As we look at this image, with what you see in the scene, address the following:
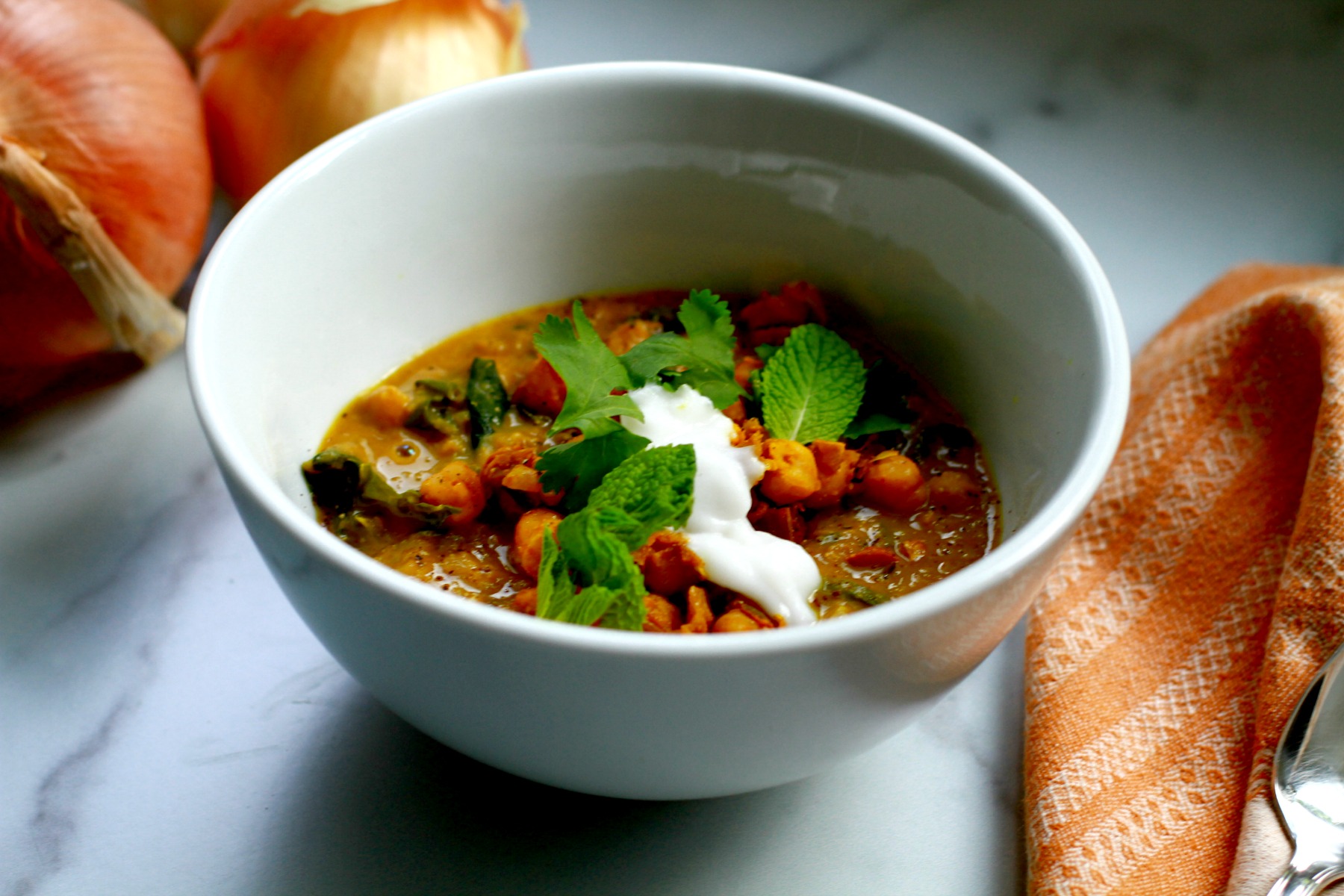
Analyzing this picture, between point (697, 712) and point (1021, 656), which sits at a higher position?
point (697, 712)

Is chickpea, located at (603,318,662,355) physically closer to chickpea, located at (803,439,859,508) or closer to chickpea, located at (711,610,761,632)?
chickpea, located at (803,439,859,508)

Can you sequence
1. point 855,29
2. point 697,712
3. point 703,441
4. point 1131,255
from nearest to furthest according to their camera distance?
point 697,712 → point 703,441 → point 1131,255 → point 855,29

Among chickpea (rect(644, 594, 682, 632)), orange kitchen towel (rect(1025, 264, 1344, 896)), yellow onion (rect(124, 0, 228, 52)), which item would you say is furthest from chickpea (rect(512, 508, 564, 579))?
yellow onion (rect(124, 0, 228, 52))

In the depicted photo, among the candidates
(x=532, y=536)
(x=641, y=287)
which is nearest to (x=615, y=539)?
(x=532, y=536)

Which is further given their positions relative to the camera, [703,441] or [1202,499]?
[1202,499]

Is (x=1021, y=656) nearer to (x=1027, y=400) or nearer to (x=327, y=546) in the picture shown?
(x=1027, y=400)

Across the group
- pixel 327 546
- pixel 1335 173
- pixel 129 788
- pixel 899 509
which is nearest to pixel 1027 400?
pixel 899 509
